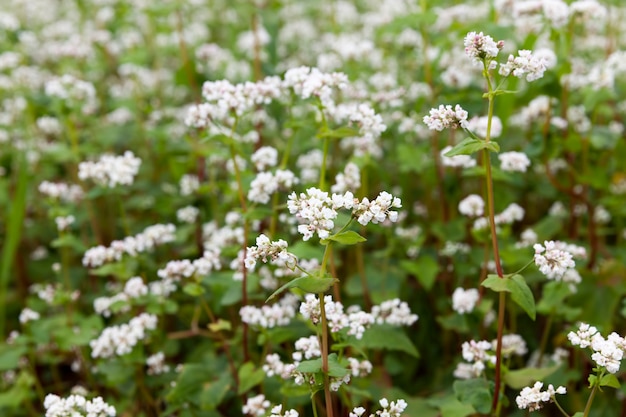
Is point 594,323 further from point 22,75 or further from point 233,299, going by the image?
point 22,75

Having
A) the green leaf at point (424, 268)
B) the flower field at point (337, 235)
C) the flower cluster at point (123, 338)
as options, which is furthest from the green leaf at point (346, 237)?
the green leaf at point (424, 268)

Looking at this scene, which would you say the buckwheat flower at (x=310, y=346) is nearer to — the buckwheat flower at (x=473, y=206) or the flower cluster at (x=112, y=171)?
the buckwheat flower at (x=473, y=206)

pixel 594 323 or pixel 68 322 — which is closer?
pixel 594 323

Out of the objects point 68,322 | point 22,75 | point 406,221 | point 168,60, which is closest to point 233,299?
point 68,322

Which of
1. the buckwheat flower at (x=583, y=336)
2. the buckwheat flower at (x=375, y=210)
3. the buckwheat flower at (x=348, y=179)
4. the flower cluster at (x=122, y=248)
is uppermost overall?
the buckwheat flower at (x=375, y=210)

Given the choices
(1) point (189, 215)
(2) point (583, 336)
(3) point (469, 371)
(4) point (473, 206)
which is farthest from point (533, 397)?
(1) point (189, 215)

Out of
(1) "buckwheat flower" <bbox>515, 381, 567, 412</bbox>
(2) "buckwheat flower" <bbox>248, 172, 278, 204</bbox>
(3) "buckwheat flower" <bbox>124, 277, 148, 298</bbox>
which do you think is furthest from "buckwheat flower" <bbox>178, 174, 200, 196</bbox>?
(1) "buckwheat flower" <bbox>515, 381, 567, 412</bbox>

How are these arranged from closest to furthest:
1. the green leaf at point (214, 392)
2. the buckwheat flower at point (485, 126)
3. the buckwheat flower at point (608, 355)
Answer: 1. the buckwheat flower at point (608, 355)
2. the green leaf at point (214, 392)
3. the buckwheat flower at point (485, 126)
